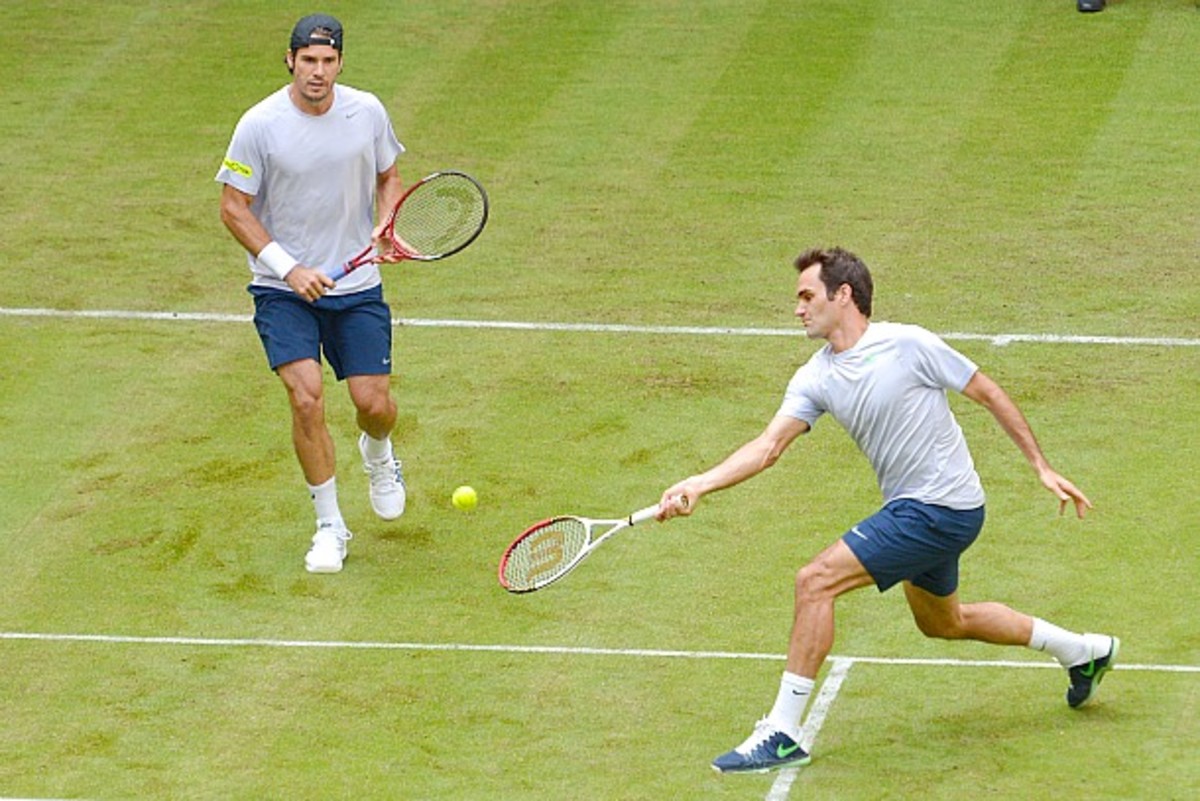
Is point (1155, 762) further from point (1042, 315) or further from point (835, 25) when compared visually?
point (835, 25)

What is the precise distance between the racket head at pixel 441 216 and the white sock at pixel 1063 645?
12.9 ft

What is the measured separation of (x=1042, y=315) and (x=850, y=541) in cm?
681

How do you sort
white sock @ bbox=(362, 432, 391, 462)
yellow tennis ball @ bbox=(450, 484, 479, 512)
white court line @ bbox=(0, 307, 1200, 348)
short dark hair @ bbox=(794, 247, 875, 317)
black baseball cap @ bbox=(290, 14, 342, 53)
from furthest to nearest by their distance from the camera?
white court line @ bbox=(0, 307, 1200, 348) → yellow tennis ball @ bbox=(450, 484, 479, 512) → white sock @ bbox=(362, 432, 391, 462) → black baseball cap @ bbox=(290, 14, 342, 53) → short dark hair @ bbox=(794, 247, 875, 317)

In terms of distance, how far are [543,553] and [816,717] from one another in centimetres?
138

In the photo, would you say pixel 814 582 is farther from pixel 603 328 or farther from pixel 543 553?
pixel 603 328

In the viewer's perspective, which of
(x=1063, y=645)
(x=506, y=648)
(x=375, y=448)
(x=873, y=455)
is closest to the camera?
(x=873, y=455)

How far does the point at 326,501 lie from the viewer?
13.1 m

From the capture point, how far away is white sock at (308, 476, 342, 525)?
13.1m

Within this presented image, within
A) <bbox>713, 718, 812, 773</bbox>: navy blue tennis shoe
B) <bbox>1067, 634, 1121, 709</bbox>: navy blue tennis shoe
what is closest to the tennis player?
<bbox>713, 718, 812, 773</bbox>: navy blue tennis shoe

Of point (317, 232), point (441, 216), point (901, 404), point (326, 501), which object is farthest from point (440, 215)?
point (901, 404)

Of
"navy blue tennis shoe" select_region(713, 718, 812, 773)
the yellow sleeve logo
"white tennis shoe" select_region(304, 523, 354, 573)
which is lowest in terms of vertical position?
"white tennis shoe" select_region(304, 523, 354, 573)

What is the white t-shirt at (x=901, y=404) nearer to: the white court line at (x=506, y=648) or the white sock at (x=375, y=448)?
the white court line at (x=506, y=648)

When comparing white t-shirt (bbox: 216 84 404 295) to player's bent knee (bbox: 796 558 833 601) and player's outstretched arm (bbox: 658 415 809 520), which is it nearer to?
player's outstretched arm (bbox: 658 415 809 520)

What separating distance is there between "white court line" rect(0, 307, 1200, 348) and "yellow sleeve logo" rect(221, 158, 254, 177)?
14.2 feet
